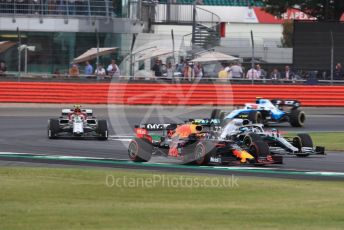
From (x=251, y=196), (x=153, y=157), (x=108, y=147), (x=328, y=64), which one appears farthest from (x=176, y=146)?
(x=328, y=64)

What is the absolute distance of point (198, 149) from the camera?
16953 millimetres

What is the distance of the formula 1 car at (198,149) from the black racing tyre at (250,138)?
0.09m

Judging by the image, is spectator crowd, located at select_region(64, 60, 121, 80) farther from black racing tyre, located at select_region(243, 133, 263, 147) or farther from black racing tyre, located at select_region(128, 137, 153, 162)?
black racing tyre, located at select_region(243, 133, 263, 147)

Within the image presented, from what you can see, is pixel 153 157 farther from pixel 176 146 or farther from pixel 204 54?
pixel 204 54

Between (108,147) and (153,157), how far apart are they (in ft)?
8.45

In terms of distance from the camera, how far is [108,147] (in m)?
20.9

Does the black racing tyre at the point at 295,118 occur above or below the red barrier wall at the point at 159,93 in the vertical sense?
below

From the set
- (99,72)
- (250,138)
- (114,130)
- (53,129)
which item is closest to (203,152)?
Result: (250,138)

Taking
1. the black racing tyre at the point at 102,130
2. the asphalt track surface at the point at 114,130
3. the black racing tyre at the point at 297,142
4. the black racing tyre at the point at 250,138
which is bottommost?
the asphalt track surface at the point at 114,130

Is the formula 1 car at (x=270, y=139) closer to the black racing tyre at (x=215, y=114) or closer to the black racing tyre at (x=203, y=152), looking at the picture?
the black racing tyre at (x=203, y=152)

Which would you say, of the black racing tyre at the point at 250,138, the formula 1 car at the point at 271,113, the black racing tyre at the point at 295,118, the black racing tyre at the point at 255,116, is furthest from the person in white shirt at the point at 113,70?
the black racing tyre at the point at 250,138

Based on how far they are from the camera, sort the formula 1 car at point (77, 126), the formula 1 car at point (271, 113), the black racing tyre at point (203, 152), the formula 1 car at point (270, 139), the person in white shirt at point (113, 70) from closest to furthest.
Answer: the black racing tyre at point (203, 152), the formula 1 car at point (270, 139), the formula 1 car at point (77, 126), the formula 1 car at point (271, 113), the person in white shirt at point (113, 70)

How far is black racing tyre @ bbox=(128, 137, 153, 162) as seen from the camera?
57.8ft

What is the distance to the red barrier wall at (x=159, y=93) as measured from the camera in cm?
3319
